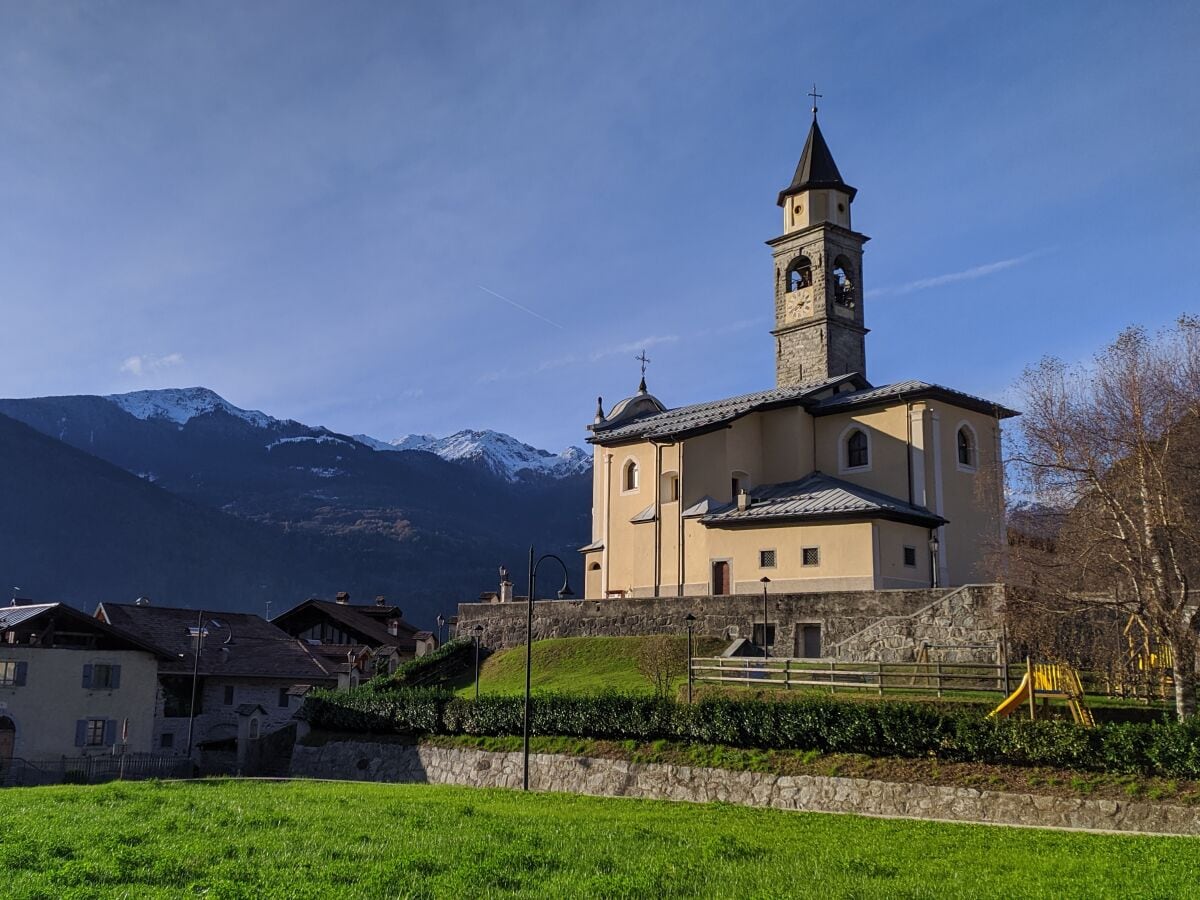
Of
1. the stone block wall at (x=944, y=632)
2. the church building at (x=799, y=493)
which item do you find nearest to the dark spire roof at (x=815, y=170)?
the church building at (x=799, y=493)

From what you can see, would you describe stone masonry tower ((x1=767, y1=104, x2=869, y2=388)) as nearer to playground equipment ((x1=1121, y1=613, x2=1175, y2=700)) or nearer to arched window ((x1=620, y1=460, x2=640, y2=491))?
arched window ((x1=620, y1=460, x2=640, y2=491))

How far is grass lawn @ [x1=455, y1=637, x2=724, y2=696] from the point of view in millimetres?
35812

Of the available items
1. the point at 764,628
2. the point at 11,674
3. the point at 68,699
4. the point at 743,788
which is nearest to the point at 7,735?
the point at 11,674

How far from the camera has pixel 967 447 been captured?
44219 mm

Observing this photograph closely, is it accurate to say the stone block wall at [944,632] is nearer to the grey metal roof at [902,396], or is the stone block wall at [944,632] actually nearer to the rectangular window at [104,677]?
the grey metal roof at [902,396]

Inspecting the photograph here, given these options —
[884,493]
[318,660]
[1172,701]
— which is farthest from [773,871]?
[318,660]

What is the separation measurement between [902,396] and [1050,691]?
Answer: 21736mm

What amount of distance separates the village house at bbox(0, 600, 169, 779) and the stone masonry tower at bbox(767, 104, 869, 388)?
3544 cm

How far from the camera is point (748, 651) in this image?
35.5 meters

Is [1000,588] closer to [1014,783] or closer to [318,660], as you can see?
[1014,783]

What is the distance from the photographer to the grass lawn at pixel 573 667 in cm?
3581

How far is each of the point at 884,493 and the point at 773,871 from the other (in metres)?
31.7

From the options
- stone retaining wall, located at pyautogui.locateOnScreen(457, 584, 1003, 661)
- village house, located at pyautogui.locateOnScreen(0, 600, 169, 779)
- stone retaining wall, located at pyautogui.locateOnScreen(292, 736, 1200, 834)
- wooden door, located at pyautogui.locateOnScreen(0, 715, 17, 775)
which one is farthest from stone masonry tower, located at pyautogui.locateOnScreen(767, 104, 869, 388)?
wooden door, located at pyautogui.locateOnScreen(0, 715, 17, 775)

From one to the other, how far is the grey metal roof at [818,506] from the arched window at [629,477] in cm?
610
